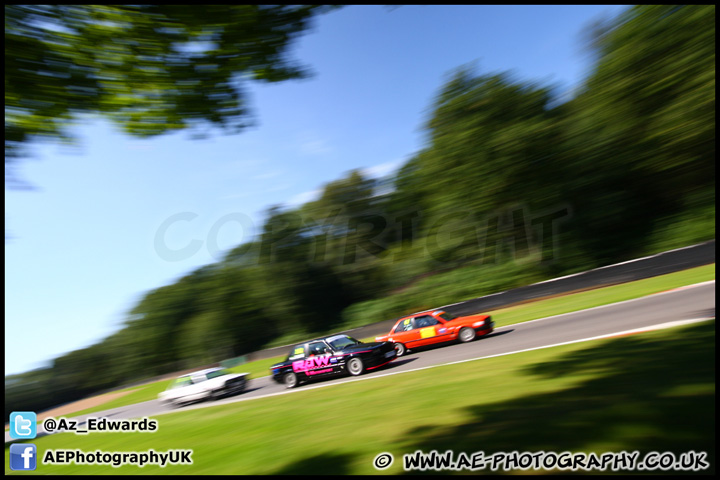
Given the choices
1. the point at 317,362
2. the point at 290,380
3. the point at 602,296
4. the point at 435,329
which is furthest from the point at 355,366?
the point at 602,296

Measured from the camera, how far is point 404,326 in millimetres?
14312

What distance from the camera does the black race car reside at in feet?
37.6

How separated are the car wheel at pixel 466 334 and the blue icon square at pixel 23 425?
10.4 metres

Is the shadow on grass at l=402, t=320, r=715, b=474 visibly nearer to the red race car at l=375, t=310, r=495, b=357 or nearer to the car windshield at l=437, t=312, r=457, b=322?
the red race car at l=375, t=310, r=495, b=357

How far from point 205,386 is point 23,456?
7.16m

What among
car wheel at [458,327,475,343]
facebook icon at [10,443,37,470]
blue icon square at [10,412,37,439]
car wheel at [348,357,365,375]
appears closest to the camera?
facebook icon at [10,443,37,470]

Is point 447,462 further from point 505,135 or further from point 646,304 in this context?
point 505,135

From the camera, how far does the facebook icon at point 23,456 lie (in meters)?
5.62

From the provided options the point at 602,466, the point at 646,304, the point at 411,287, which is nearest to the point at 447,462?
the point at 602,466

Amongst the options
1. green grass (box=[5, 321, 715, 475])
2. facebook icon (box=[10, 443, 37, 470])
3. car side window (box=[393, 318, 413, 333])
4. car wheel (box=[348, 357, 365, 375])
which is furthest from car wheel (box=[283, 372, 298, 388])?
facebook icon (box=[10, 443, 37, 470])

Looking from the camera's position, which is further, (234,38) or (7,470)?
(7,470)

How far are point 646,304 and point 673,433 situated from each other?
934 cm

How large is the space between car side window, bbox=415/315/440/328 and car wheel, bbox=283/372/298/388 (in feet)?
13.9

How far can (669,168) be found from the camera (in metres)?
20.5
